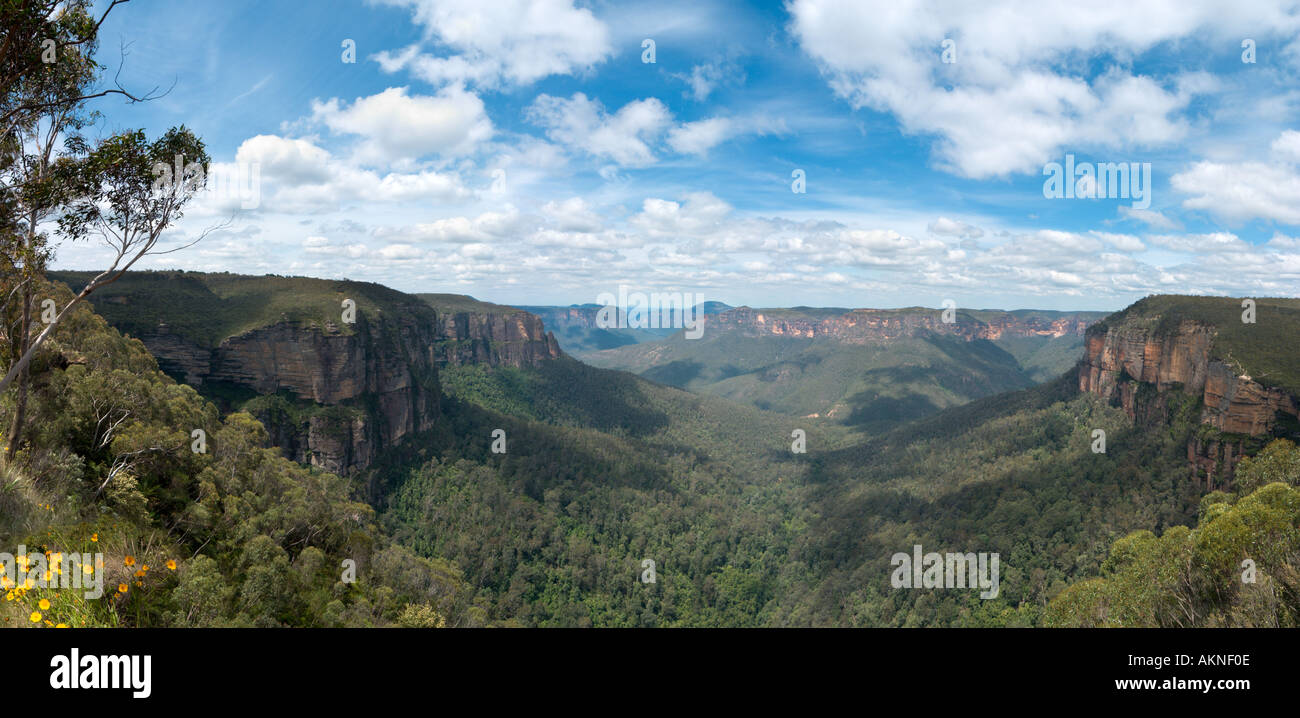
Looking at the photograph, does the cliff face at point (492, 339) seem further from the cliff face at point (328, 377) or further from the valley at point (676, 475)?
the cliff face at point (328, 377)

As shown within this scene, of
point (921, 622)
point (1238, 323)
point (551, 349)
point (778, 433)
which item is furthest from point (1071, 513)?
point (551, 349)

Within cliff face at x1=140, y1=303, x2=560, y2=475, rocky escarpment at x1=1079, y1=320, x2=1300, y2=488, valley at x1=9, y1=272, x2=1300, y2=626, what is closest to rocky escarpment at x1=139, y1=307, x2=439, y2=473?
cliff face at x1=140, y1=303, x2=560, y2=475

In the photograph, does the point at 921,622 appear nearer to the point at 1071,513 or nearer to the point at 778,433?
the point at 1071,513
